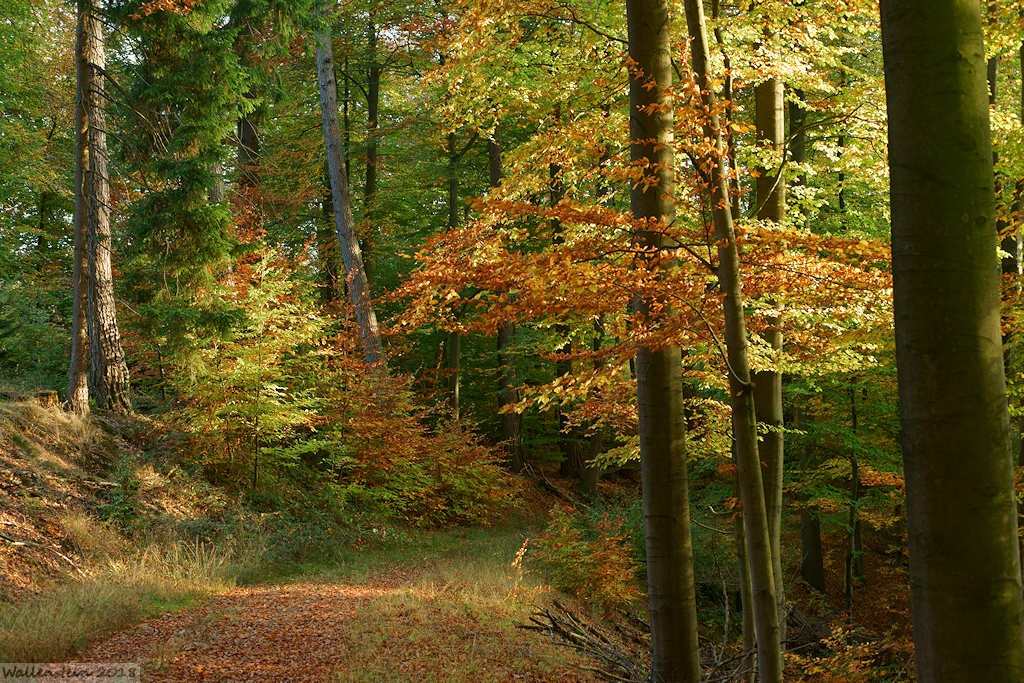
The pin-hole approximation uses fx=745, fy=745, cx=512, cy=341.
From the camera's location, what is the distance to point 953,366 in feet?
7.61

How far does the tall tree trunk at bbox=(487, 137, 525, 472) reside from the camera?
19016mm

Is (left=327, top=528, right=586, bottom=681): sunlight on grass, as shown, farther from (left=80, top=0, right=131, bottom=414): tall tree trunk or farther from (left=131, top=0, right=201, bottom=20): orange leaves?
(left=131, top=0, right=201, bottom=20): orange leaves

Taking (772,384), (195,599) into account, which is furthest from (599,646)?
(195,599)

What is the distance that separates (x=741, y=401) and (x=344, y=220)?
13879 millimetres

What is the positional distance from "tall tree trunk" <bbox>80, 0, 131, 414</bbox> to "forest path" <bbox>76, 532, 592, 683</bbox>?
17.2 ft

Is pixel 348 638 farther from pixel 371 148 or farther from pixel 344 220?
pixel 371 148

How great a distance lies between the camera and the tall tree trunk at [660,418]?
18.1 ft

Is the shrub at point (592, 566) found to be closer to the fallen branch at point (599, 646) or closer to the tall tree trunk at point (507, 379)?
the fallen branch at point (599, 646)

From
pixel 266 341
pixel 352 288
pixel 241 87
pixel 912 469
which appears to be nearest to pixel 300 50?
pixel 352 288

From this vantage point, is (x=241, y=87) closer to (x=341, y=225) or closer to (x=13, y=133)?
(x=341, y=225)

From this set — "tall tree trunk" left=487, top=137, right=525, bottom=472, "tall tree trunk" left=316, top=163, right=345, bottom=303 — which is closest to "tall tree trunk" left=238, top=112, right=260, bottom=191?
"tall tree trunk" left=316, top=163, right=345, bottom=303

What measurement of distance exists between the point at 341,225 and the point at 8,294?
6848 mm

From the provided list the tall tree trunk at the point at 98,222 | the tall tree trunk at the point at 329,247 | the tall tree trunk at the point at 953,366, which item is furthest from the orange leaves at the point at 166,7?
the tall tree trunk at the point at 953,366

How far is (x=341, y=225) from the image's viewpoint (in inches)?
677
